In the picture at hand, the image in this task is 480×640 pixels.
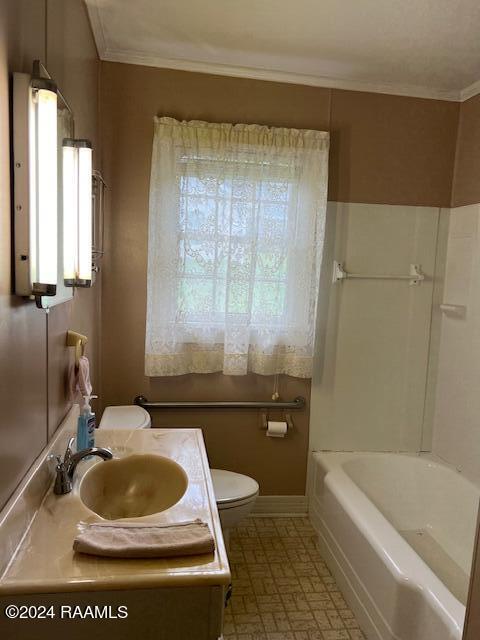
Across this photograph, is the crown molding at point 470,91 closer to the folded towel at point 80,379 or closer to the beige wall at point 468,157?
the beige wall at point 468,157

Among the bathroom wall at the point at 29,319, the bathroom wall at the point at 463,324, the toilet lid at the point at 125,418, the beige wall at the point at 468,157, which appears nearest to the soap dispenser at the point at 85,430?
the bathroom wall at the point at 29,319

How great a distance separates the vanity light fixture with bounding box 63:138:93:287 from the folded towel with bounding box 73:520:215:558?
0.75 meters

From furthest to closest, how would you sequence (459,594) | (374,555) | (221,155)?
1. (221,155)
2. (459,594)
3. (374,555)

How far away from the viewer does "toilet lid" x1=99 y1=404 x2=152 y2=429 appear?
2.18 metres

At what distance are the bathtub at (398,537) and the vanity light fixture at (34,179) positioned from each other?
1.57 metres

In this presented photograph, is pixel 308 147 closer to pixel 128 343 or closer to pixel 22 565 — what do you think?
pixel 128 343

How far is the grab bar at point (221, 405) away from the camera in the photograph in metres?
2.58

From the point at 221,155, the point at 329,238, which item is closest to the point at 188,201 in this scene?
the point at 221,155

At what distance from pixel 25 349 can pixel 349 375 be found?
202 cm

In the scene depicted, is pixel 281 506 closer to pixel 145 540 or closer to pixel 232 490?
pixel 232 490

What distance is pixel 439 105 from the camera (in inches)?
105

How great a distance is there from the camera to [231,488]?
88.1 inches

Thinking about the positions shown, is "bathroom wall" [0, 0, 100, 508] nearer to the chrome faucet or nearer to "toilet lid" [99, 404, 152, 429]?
the chrome faucet

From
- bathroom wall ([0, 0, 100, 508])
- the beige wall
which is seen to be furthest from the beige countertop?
the beige wall
